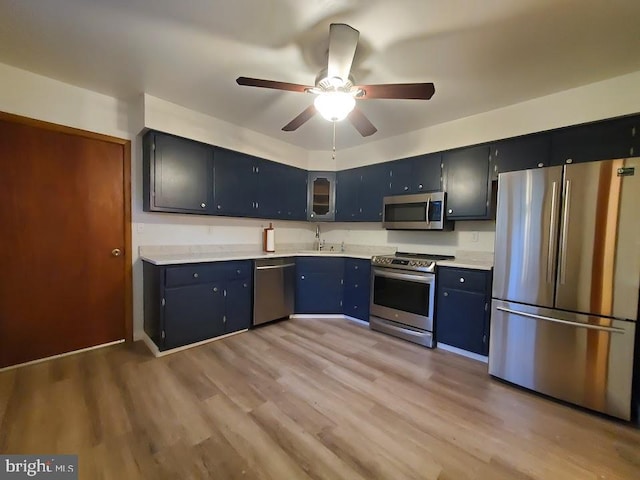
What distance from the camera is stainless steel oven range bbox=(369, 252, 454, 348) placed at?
9.31 feet

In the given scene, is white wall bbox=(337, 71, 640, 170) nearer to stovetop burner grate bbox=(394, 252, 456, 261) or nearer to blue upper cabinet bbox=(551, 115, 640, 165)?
blue upper cabinet bbox=(551, 115, 640, 165)

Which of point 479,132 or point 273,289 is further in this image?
point 273,289

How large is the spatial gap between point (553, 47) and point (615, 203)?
3.70ft

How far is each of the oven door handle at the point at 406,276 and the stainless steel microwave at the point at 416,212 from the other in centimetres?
59

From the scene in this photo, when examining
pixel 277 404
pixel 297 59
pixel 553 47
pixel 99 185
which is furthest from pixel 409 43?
pixel 99 185

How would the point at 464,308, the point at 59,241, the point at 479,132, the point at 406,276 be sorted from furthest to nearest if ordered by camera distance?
the point at 406,276, the point at 479,132, the point at 464,308, the point at 59,241

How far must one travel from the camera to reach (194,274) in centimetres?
→ 266

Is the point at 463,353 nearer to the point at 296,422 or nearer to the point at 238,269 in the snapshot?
the point at 296,422

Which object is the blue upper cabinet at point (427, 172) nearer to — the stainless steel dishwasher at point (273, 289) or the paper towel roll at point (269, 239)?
the stainless steel dishwasher at point (273, 289)

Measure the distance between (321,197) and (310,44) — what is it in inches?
97.3

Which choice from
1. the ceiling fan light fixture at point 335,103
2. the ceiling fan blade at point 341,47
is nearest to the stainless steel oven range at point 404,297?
the ceiling fan light fixture at point 335,103

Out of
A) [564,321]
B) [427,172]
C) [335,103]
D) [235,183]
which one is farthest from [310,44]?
[564,321]

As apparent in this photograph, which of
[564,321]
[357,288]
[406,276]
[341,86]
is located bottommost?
[357,288]

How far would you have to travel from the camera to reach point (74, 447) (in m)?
1.44
